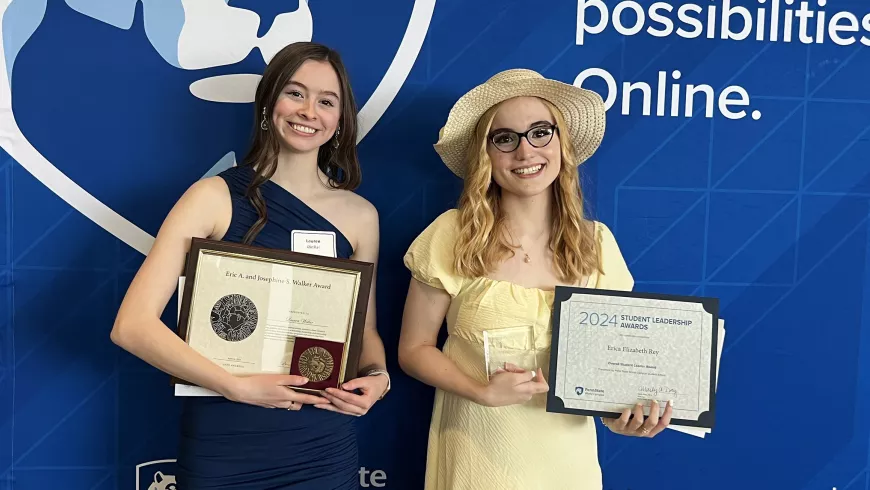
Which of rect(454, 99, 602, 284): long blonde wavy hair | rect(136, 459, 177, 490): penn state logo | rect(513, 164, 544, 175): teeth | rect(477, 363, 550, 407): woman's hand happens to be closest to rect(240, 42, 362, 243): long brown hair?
rect(454, 99, 602, 284): long blonde wavy hair

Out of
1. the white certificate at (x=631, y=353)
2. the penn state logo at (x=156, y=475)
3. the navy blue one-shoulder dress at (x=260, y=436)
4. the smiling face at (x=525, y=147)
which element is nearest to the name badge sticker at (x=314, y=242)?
the navy blue one-shoulder dress at (x=260, y=436)

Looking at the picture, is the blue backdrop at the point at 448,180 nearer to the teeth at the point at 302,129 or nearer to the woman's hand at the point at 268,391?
the teeth at the point at 302,129

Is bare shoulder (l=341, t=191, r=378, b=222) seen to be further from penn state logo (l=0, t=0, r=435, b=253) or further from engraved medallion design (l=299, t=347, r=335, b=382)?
engraved medallion design (l=299, t=347, r=335, b=382)

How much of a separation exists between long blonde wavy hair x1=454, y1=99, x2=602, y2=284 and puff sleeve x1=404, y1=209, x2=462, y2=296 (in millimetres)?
40

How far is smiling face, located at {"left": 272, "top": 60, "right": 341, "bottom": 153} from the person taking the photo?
5.79 ft

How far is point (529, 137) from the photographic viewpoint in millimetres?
Result: 1757

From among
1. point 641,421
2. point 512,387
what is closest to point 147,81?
point 512,387

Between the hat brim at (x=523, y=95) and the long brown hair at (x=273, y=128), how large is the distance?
27 centimetres

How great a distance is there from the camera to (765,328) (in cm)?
229

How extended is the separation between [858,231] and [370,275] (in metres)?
1.74

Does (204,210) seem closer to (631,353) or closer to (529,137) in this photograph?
(529,137)

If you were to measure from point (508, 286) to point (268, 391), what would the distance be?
2.19 ft

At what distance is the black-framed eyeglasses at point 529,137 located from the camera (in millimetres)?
1754

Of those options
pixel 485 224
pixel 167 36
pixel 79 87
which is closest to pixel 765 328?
pixel 485 224
